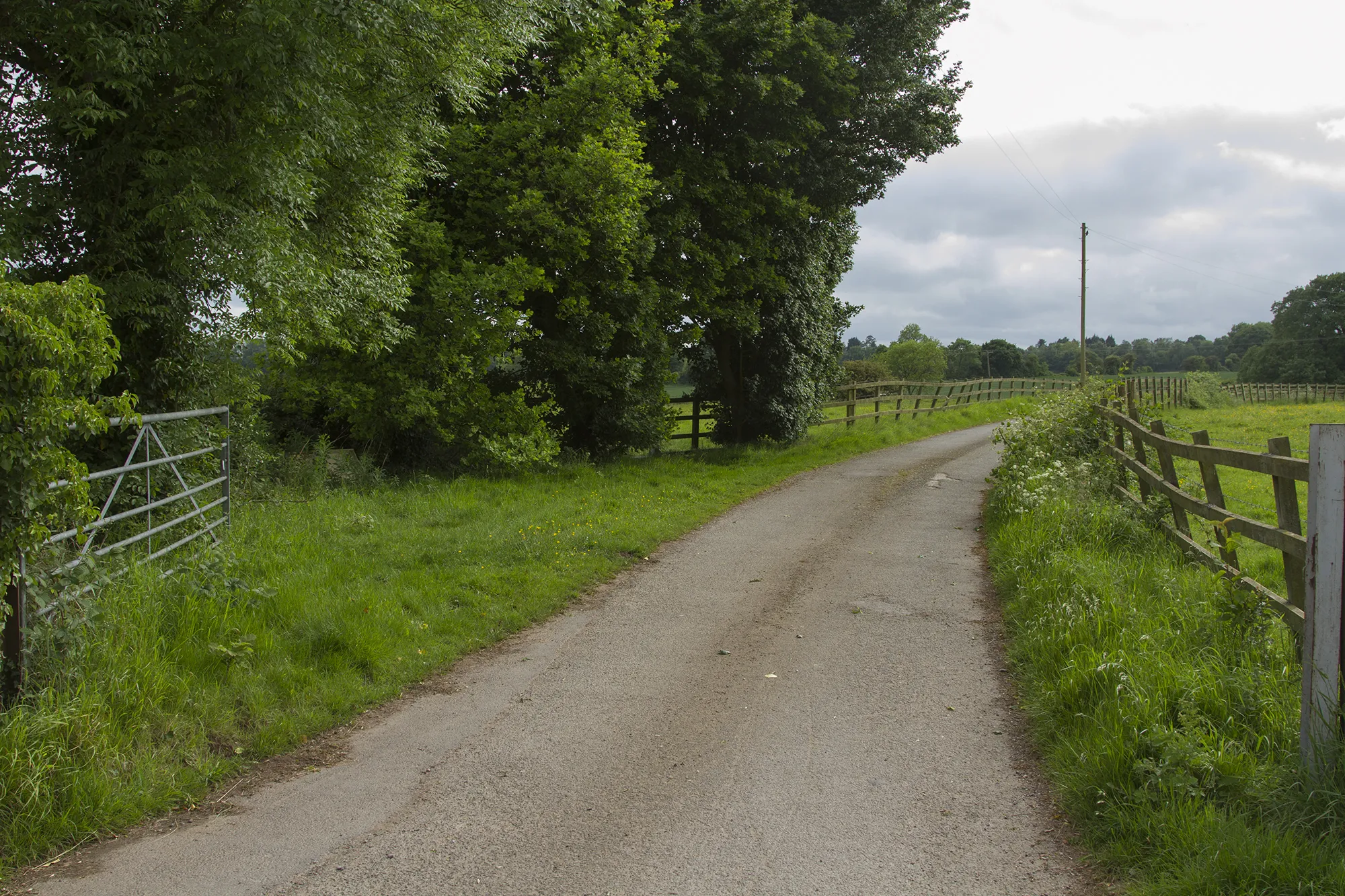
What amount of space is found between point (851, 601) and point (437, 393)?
26.2 ft

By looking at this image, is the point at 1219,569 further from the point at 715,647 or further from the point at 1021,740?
the point at 715,647

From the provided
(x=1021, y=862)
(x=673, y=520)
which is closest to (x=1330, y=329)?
(x=673, y=520)

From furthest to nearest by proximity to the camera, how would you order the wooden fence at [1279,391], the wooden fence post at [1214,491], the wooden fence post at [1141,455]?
the wooden fence at [1279,391] → the wooden fence post at [1141,455] → the wooden fence post at [1214,491]

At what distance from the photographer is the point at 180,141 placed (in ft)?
26.9

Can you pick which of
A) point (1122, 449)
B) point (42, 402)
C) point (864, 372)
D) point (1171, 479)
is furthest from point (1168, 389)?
point (42, 402)

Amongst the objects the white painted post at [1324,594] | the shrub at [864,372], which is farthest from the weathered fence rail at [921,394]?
the white painted post at [1324,594]

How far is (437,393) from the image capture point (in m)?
13.6

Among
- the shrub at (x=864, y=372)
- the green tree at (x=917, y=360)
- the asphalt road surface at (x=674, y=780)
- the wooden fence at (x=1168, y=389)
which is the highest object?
the green tree at (x=917, y=360)

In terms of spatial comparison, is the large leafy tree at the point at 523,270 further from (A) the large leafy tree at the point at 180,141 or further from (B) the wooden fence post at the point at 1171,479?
(B) the wooden fence post at the point at 1171,479

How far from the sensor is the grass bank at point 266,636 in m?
4.15

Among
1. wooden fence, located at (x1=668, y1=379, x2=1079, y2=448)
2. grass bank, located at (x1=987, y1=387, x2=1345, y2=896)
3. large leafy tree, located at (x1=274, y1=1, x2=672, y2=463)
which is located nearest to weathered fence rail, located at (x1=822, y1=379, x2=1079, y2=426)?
wooden fence, located at (x1=668, y1=379, x2=1079, y2=448)

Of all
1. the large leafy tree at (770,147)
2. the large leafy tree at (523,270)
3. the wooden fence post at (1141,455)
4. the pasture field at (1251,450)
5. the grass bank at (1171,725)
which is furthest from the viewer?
the large leafy tree at (770,147)

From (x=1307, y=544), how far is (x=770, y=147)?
14.5m

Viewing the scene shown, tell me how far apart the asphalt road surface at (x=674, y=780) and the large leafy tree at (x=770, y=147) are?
37.6 ft
